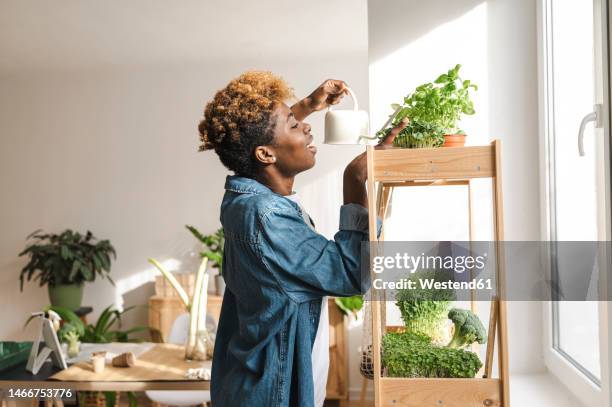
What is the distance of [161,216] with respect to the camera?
5285mm

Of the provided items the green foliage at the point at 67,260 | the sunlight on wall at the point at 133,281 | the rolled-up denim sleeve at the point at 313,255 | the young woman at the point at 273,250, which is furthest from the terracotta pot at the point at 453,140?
the sunlight on wall at the point at 133,281

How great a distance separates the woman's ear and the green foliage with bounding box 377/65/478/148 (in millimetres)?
252

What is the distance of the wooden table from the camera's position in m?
2.54

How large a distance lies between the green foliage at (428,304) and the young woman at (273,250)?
126mm

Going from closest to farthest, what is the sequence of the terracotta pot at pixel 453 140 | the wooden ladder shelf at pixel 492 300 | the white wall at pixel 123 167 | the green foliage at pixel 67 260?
the wooden ladder shelf at pixel 492 300
the terracotta pot at pixel 453 140
the green foliage at pixel 67 260
the white wall at pixel 123 167

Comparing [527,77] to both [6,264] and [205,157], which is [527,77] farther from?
[6,264]

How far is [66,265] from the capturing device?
491cm

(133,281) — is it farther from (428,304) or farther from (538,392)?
(428,304)

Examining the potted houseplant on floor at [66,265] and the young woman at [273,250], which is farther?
the potted houseplant on floor at [66,265]

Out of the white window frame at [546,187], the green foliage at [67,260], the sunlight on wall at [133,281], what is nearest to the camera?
the white window frame at [546,187]

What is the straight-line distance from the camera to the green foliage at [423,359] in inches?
51.7

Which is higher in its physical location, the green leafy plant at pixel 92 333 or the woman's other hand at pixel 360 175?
the woman's other hand at pixel 360 175

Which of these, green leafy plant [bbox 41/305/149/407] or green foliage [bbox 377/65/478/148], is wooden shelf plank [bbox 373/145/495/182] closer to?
green foliage [bbox 377/65/478/148]

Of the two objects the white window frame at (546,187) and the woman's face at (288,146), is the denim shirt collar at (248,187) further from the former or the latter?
the white window frame at (546,187)
